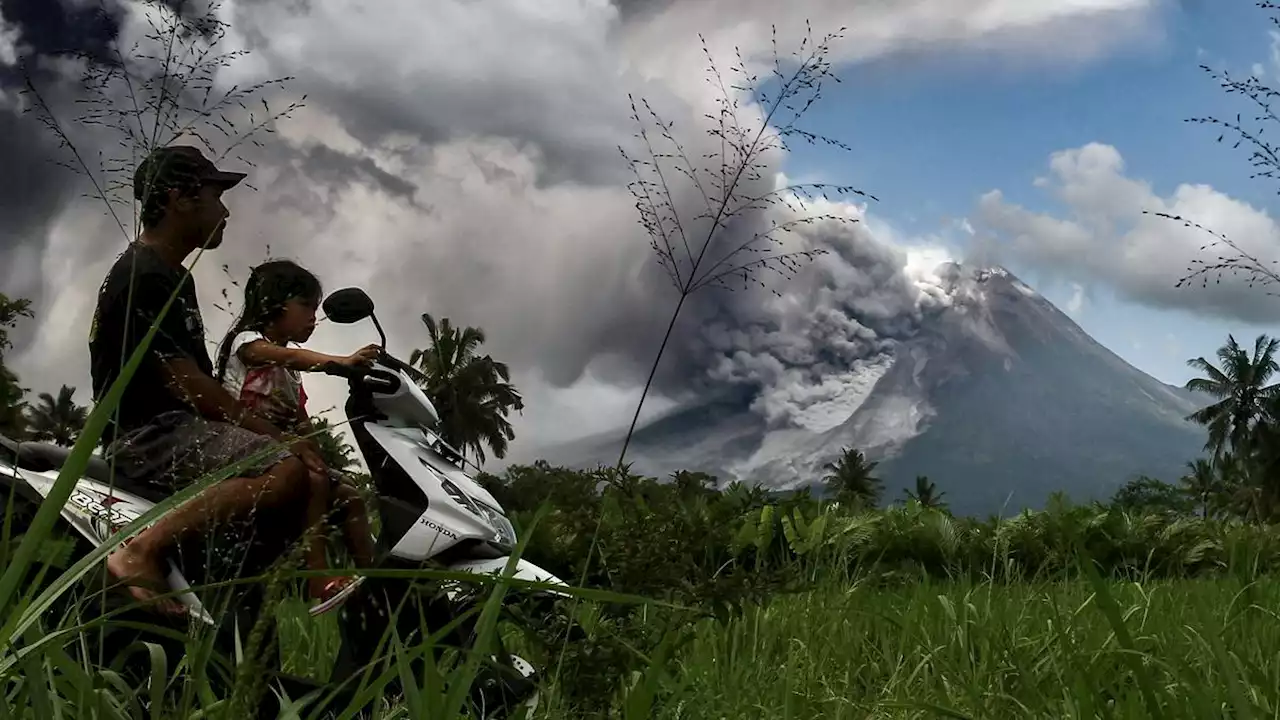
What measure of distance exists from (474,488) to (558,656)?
76cm

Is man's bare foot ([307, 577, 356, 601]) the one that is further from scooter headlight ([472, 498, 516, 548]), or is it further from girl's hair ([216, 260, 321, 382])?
girl's hair ([216, 260, 321, 382])

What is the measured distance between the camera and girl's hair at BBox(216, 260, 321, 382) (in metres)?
2.21

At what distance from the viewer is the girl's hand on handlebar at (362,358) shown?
8.91 feet

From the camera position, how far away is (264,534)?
9.15 feet

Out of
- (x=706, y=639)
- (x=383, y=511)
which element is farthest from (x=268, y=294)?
(x=706, y=639)

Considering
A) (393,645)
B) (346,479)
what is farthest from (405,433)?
(393,645)

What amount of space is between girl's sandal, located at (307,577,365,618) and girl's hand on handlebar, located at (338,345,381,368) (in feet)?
1.66

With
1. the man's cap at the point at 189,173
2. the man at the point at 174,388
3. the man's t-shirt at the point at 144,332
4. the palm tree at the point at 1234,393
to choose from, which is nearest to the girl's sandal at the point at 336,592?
the man at the point at 174,388

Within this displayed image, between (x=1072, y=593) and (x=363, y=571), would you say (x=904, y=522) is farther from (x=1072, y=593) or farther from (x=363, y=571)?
(x=363, y=571)

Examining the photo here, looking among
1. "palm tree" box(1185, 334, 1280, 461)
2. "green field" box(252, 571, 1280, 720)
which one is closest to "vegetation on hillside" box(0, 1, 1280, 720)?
"green field" box(252, 571, 1280, 720)

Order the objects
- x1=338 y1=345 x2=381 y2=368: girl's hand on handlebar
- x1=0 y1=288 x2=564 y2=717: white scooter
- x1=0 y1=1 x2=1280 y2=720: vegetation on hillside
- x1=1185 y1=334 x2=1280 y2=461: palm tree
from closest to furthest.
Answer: x1=0 y1=1 x2=1280 y2=720: vegetation on hillside, x1=0 y1=288 x2=564 y2=717: white scooter, x1=338 y1=345 x2=381 y2=368: girl's hand on handlebar, x1=1185 y1=334 x2=1280 y2=461: palm tree

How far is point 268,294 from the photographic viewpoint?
8.38 feet

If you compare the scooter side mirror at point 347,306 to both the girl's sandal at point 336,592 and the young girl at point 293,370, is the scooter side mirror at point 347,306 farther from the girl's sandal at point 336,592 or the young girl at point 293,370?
the girl's sandal at point 336,592

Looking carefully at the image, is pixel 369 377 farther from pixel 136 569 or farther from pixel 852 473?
pixel 852 473
